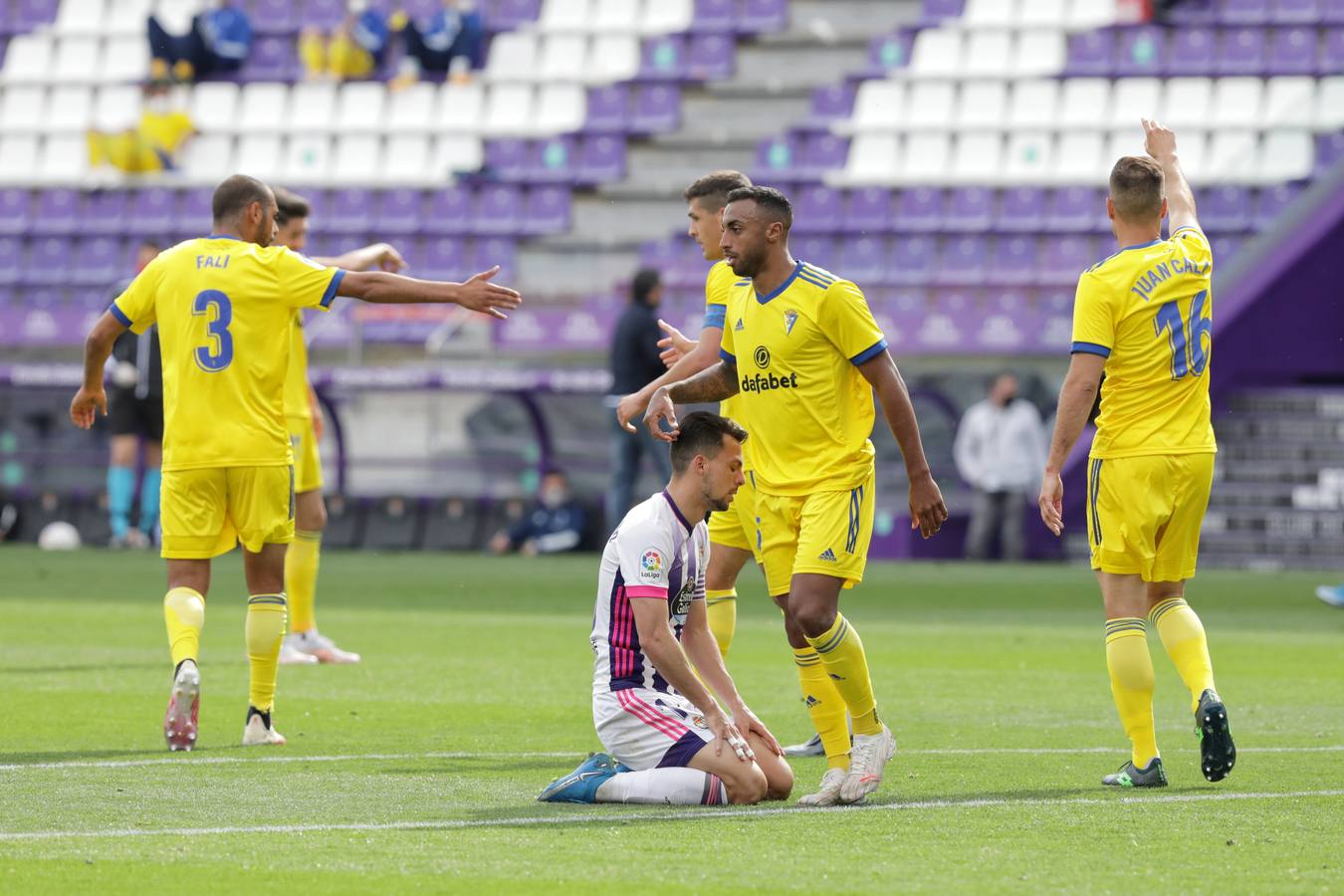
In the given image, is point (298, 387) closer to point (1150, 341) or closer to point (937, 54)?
point (1150, 341)

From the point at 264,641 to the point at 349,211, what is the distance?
66.5 ft

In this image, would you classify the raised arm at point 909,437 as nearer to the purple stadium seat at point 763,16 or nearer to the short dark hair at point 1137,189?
the short dark hair at point 1137,189

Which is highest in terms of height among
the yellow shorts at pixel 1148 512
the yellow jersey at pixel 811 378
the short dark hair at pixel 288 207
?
the short dark hair at pixel 288 207

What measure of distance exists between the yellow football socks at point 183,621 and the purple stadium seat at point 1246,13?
20.1 metres

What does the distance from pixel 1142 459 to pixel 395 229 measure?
21.2m

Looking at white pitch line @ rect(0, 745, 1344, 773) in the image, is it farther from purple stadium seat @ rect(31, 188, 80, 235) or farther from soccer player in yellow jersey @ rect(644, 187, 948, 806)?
purple stadium seat @ rect(31, 188, 80, 235)

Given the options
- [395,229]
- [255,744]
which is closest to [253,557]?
[255,744]

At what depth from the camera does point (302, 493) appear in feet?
37.0

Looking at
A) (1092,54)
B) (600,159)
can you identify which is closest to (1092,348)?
(1092,54)

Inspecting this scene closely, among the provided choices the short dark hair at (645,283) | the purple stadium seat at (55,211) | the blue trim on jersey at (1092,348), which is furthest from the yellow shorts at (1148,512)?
the purple stadium seat at (55,211)

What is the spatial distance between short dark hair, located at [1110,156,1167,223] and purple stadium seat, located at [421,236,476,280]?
65.3ft

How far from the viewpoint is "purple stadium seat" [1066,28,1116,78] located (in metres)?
25.9

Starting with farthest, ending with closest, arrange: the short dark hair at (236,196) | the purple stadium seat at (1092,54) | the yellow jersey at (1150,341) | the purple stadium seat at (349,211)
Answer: the purple stadium seat at (349,211) → the purple stadium seat at (1092,54) → the short dark hair at (236,196) → the yellow jersey at (1150,341)

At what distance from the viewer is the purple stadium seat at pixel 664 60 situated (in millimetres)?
28484
